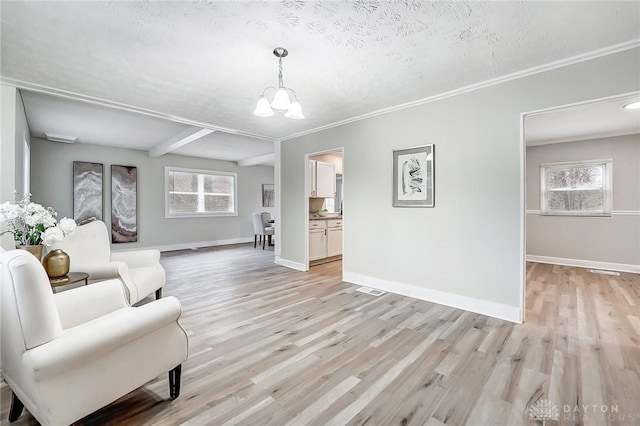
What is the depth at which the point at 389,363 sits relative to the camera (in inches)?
82.9

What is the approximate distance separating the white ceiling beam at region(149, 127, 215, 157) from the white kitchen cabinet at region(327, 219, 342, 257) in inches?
109

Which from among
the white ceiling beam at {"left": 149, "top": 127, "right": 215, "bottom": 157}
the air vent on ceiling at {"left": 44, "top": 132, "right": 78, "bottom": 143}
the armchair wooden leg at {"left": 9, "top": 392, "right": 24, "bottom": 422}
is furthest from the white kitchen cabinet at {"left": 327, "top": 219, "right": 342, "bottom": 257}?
the air vent on ceiling at {"left": 44, "top": 132, "right": 78, "bottom": 143}

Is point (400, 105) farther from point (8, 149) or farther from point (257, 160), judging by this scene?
point (257, 160)

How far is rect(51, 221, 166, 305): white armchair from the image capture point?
2744 millimetres

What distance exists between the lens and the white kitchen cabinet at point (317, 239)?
208 inches

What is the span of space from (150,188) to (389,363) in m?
6.89

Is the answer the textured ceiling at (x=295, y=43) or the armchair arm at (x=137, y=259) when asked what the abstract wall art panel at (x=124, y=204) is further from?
the textured ceiling at (x=295, y=43)

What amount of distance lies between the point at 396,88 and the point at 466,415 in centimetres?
287

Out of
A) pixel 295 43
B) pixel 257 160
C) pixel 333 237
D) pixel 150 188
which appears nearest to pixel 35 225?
pixel 295 43

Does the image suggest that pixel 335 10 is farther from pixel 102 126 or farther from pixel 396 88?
pixel 102 126

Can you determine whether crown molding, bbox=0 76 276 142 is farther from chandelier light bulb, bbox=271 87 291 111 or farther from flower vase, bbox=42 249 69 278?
chandelier light bulb, bbox=271 87 291 111

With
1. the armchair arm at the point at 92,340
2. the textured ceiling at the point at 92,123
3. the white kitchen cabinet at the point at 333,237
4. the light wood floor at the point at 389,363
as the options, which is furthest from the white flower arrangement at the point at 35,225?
the white kitchen cabinet at the point at 333,237

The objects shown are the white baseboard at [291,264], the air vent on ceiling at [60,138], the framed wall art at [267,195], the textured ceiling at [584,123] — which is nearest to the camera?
the textured ceiling at [584,123]

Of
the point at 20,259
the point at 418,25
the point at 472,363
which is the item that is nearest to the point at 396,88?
the point at 418,25
